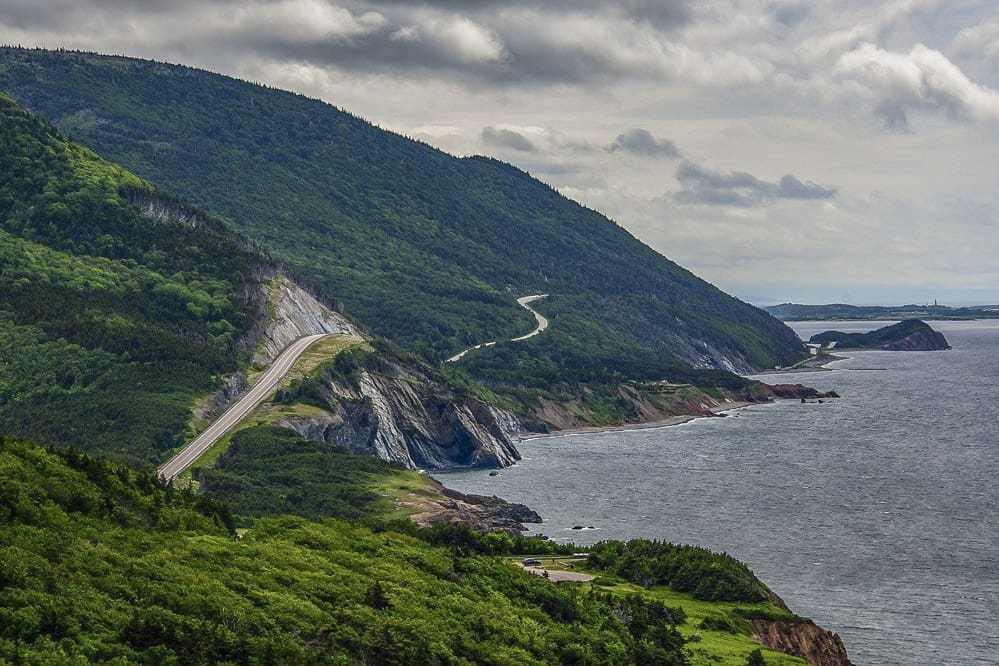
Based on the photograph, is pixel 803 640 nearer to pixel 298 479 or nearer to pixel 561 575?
pixel 561 575

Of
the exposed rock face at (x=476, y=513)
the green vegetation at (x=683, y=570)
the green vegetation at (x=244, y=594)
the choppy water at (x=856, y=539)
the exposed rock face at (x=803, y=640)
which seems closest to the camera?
the green vegetation at (x=244, y=594)

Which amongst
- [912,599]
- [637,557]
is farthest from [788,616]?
[912,599]

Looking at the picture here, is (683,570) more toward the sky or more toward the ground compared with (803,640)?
more toward the sky

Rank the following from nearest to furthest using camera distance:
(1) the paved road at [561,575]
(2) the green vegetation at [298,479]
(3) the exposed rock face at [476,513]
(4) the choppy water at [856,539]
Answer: (1) the paved road at [561,575], (4) the choppy water at [856,539], (3) the exposed rock face at [476,513], (2) the green vegetation at [298,479]

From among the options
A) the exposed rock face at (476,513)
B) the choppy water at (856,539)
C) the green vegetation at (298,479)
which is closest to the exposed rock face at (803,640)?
the choppy water at (856,539)

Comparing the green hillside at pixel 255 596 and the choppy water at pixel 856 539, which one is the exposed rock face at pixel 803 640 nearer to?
the choppy water at pixel 856 539

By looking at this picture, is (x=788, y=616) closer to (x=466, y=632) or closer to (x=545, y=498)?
(x=466, y=632)

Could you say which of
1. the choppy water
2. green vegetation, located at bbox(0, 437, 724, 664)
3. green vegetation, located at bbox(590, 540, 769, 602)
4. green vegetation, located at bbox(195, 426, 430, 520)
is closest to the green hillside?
green vegetation, located at bbox(0, 437, 724, 664)

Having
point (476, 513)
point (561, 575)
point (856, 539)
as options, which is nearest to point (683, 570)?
point (561, 575)
